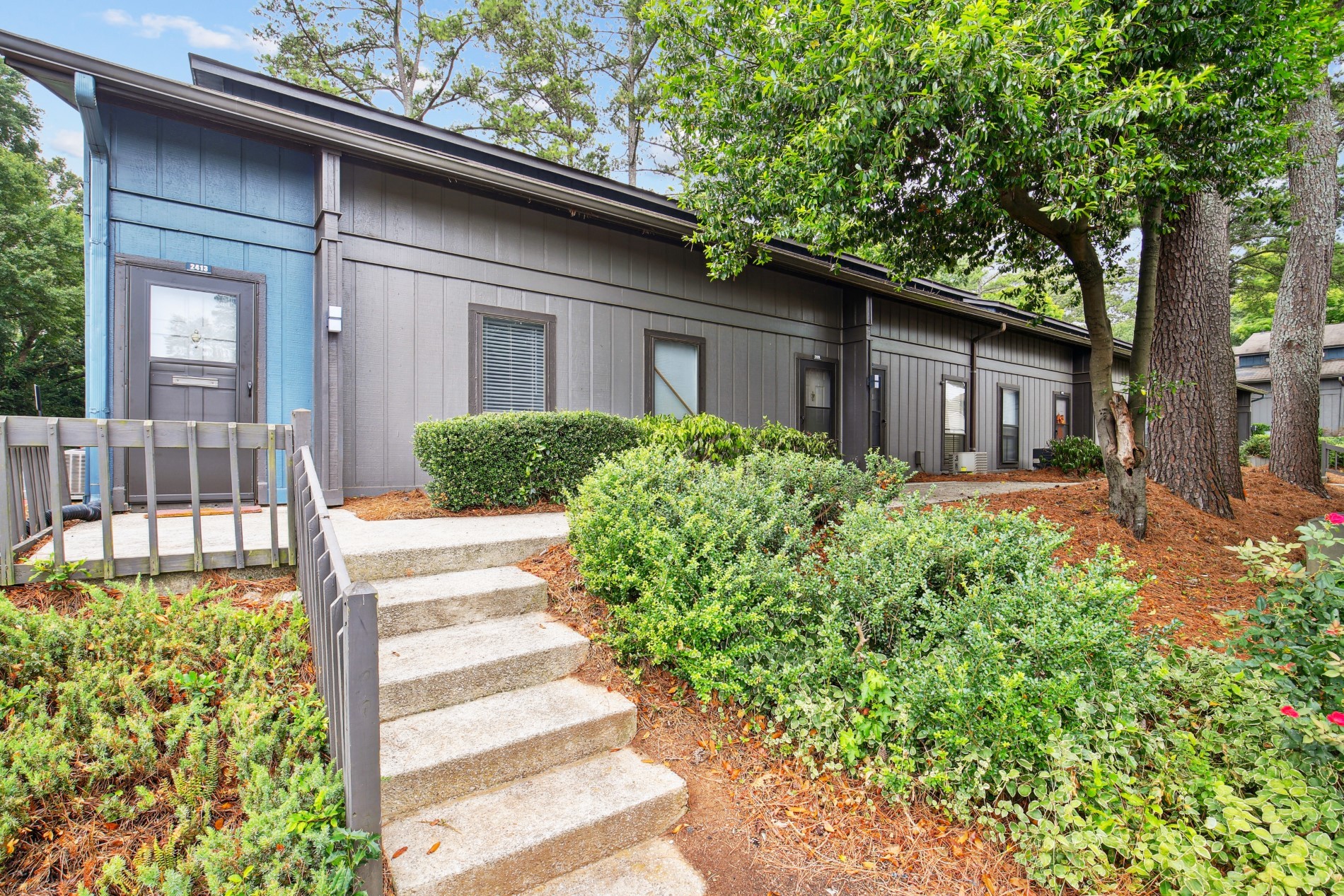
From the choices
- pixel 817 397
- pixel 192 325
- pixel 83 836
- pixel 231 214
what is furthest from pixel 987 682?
pixel 817 397

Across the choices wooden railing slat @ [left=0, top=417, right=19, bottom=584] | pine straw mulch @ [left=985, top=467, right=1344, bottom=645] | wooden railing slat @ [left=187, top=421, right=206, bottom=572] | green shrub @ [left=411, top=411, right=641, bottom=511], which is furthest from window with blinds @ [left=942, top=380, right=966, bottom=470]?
wooden railing slat @ [left=0, top=417, right=19, bottom=584]

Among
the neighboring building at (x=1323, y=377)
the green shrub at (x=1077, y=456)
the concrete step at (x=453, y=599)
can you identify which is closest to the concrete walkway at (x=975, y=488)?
the green shrub at (x=1077, y=456)

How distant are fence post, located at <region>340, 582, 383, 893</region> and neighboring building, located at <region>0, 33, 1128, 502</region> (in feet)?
13.5

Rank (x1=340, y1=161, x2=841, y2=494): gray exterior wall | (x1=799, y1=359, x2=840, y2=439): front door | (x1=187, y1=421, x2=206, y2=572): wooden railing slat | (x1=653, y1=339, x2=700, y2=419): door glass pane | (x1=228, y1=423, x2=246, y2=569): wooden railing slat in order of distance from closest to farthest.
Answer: (x1=187, y1=421, x2=206, y2=572): wooden railing slat → (x1=228, y1=423, x2=246, y2=569): wooden railing slat → (x1=340, y1=161, x2=841, y2=494): gray exterior wall → (x1=653, y1=339, x2=700, y2=419): door glass pane → (x1=799, y1=359, x2=840, y2=439): front door

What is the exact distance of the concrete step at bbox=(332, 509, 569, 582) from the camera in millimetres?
3025

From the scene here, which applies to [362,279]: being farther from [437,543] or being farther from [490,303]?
[437,543]

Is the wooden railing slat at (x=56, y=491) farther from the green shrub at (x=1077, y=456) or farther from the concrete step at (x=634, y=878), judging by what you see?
the green shrub at (x=1077, y=456)

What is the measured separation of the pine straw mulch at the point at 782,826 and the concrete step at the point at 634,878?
51mm

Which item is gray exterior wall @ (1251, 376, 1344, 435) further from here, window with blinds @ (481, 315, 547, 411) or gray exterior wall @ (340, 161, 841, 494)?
window with blinds @ (481, 315, 547, 411)

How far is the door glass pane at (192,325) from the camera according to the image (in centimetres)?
481

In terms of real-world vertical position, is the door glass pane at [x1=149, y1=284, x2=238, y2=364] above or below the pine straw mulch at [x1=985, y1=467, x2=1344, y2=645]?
above

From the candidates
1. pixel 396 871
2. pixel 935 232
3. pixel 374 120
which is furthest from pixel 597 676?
pixel 374 120

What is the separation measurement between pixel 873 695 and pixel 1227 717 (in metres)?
1.23

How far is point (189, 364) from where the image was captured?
491 cm
